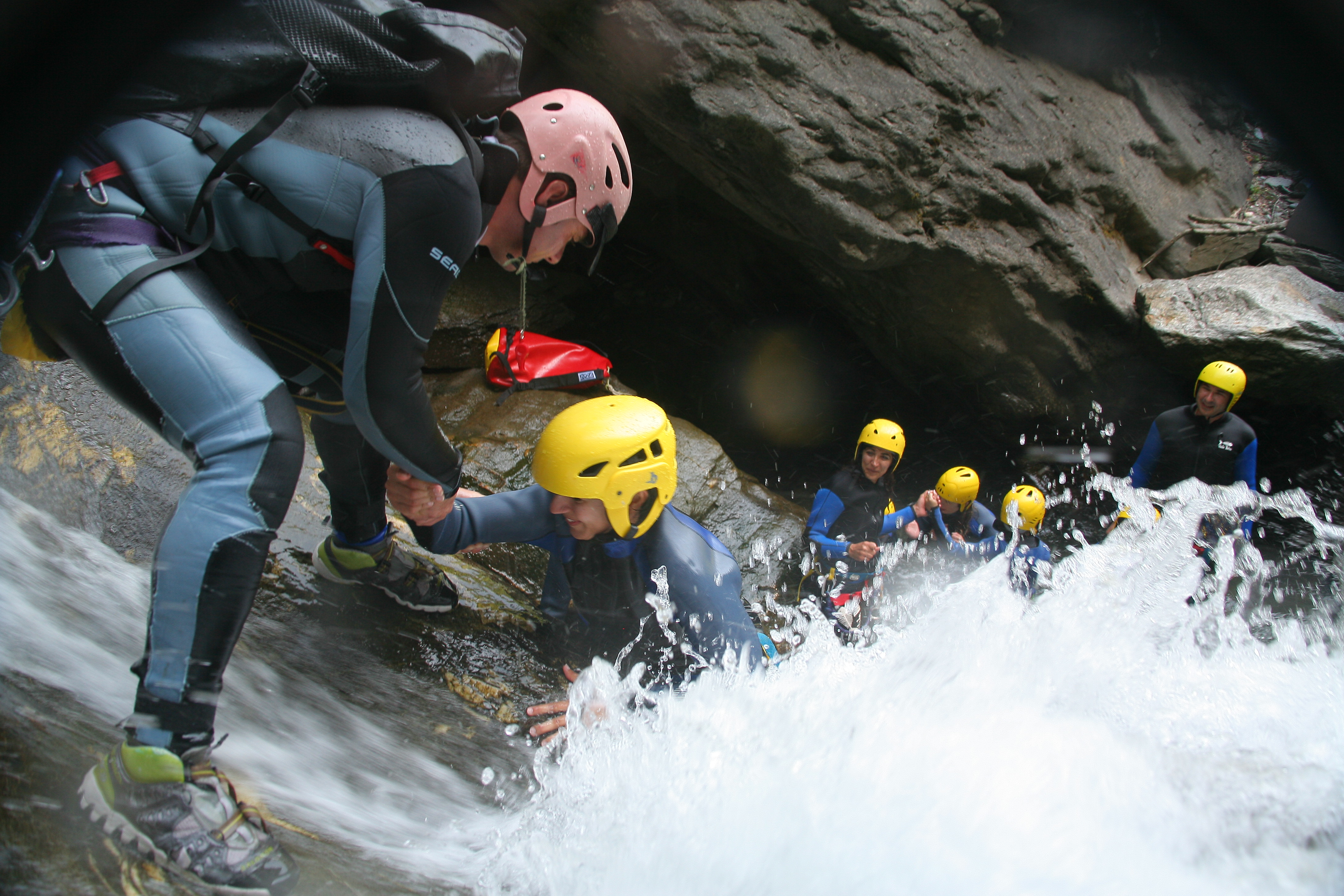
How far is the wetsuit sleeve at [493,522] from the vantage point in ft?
8.52

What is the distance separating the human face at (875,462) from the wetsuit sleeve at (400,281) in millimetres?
4325

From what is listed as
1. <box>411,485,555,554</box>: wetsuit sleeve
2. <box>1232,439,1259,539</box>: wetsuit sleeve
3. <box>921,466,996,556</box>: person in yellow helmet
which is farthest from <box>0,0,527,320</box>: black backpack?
<box>1232,439,1259,539</box>: wetsuit sleeve

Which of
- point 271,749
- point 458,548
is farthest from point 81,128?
point 458,548

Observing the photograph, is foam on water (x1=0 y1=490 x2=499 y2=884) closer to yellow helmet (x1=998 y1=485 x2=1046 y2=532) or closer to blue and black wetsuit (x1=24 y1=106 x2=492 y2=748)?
blue and black wetsuit (x1=24 y1=106 x2=492 y2=748)

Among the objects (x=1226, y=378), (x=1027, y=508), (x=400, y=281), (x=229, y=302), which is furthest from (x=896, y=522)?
(x=229, y=302)

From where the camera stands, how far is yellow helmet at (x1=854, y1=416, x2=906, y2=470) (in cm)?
545

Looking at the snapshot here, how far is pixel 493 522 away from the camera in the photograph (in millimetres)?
2697

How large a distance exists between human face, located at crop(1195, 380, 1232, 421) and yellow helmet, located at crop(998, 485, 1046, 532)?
1390 mm

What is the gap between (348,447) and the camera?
247cm

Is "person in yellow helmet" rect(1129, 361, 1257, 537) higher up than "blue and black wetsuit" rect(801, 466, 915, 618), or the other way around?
"person in yellow helmet" rect(1129, 361, 1257, 537)

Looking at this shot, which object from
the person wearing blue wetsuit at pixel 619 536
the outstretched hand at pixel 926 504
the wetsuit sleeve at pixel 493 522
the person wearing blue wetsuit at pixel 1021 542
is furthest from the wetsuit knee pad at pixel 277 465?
the person wearing blue wetsuit at pixel 1021 542

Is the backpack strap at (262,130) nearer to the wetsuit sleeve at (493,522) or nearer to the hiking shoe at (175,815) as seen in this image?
the hiking shoe at (175,815)

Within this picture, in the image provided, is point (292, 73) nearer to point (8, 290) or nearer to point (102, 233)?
point (102, 233)

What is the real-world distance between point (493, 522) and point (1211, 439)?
583cm
